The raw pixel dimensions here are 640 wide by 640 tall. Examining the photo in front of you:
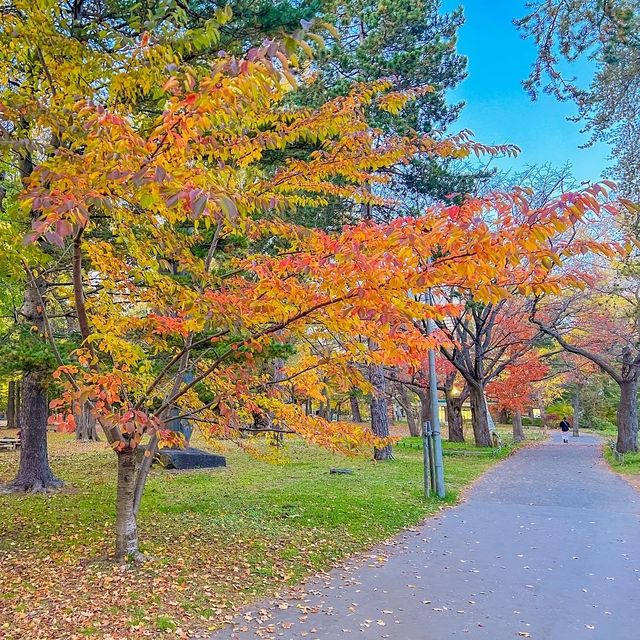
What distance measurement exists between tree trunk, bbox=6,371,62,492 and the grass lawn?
1.77 feet

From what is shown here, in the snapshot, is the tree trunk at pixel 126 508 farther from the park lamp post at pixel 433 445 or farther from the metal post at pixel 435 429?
the metal post at pixel 435 429

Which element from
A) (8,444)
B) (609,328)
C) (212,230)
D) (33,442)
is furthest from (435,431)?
(8,444)

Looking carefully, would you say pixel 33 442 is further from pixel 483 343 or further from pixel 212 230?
pixel 483 343

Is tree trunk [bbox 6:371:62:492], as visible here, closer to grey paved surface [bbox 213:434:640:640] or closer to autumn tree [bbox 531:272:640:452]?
grey paved surface [bbox 213:434:640:640]

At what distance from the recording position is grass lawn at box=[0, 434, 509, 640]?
11.8 feet

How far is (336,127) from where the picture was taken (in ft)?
14.7

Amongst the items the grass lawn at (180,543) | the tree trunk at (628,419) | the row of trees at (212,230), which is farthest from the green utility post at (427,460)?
the tree trunk at (628,419)

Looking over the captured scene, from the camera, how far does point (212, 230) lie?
24.8ft

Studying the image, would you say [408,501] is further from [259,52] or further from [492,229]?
[259,52]

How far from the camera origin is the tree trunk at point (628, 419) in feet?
51.1

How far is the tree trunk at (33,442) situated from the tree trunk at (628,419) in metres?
16.0

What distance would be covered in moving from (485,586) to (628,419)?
14084 millimetres

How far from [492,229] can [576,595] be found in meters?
3.45

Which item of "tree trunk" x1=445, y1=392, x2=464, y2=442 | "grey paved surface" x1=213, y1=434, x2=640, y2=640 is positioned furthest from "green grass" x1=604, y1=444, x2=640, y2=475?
"tree trunk" x1=445, y1=392, x2=464, y2=442
